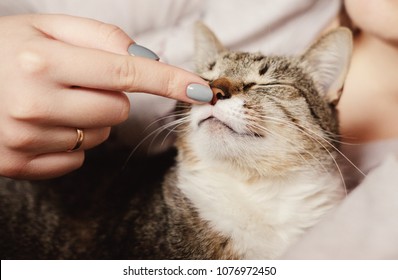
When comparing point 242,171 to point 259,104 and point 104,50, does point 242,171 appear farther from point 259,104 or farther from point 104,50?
point 104,50

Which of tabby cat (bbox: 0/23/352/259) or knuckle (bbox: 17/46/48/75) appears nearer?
knuckle (bbox: 17/46/48/75)

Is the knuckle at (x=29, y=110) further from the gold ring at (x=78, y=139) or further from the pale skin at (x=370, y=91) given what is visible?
the pale skin at (x=370, y=91)

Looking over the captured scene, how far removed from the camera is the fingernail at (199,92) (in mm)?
840

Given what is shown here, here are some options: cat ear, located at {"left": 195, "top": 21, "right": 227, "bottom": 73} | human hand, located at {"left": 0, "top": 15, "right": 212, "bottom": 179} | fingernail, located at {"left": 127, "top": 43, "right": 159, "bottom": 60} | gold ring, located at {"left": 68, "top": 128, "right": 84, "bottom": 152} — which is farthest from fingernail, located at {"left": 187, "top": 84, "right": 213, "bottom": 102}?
cat ear, located at {"left": 195, "top": 21, "right": 227, "bottom": 73}

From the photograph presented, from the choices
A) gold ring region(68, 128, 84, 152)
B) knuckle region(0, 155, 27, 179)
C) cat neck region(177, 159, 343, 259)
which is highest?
gold ring region(68, 128, 84, 152)

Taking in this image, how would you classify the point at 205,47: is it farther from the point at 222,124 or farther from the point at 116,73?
the point at 116,73

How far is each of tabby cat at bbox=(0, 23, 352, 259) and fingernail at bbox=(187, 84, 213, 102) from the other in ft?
0.16

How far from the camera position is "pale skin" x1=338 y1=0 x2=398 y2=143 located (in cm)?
133

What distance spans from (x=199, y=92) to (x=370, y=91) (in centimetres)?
80

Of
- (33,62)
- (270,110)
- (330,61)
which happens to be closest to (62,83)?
(33,62)

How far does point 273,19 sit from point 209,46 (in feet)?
0.73

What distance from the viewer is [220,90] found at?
0.91 metres

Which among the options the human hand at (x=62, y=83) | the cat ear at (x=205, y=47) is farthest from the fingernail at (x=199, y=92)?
the cat ear at (x=205, y=47)

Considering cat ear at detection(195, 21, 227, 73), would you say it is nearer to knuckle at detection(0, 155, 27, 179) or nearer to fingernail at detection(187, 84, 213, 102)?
fingernail at detection(187, 84, 213, 102)
